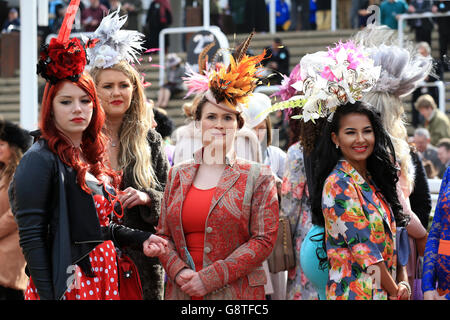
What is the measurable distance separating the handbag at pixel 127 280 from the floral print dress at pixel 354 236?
950mm

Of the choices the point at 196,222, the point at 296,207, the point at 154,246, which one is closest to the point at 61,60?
the point at 154,246

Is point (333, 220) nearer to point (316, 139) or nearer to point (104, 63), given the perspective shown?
point (316, 139)

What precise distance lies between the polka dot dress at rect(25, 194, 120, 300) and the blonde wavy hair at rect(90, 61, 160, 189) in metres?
0.72

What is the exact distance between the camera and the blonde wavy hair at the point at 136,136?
14.6ft

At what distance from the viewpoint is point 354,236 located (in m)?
3.77

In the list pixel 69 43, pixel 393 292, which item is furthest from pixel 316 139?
pixel 69 43

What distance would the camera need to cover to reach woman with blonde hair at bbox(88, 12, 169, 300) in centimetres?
442

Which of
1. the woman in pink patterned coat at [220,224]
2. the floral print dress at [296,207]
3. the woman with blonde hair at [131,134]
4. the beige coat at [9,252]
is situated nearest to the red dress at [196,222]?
the woman in pink patterned coat at [220,224]

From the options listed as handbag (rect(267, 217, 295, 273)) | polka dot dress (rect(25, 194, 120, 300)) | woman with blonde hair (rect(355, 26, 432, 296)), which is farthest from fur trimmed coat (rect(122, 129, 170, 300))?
woman with blonde hair (rect(355, 26, 432, 296))

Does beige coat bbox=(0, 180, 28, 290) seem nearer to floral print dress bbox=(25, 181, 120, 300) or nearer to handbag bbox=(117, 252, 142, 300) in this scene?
handbag bbox=(117, 252, 142, 300)

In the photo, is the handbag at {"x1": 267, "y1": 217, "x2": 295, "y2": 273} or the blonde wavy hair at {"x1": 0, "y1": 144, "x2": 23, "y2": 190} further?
the blonde wavy hair at {"x1": 0, "y1": 144, "x2": 23, "y2": 190}

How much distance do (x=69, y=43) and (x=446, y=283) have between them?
2.07 meters

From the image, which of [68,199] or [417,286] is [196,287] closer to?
[68,199]

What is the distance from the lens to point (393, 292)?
3.81 metres
